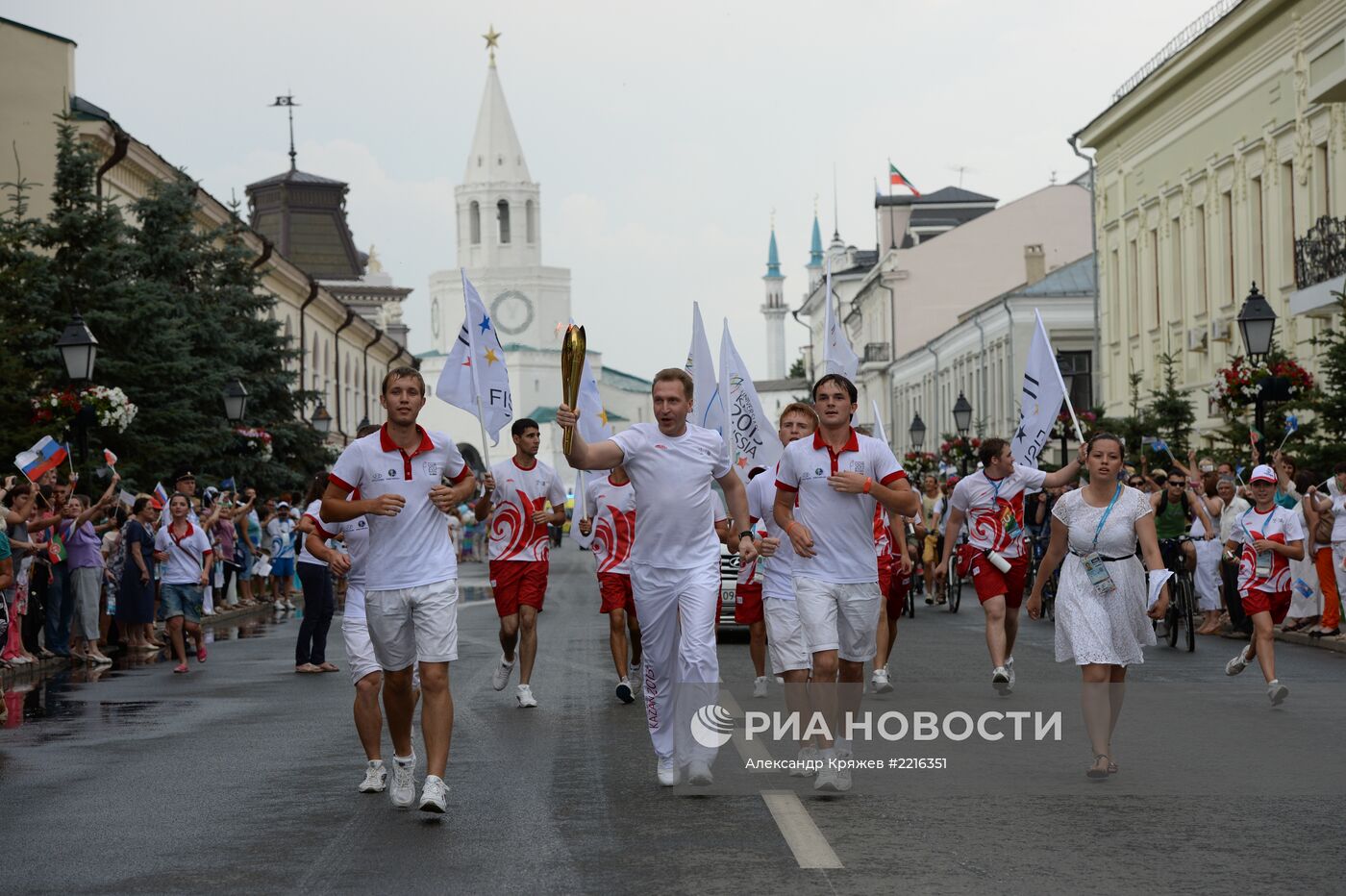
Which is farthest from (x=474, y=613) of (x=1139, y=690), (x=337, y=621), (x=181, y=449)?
(x=1139, y=690)

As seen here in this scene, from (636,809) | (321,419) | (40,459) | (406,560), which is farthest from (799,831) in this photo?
(321,419)

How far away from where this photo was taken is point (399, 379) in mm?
9344

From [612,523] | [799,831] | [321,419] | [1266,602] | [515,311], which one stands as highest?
[515,311]

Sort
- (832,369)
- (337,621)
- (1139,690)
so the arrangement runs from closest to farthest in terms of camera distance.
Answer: (1139,690)
(832,369)
(337,621)

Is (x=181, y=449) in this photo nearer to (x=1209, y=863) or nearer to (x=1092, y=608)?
(x=1092, y=608)

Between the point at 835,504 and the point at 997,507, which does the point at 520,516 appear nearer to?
the point at 997,507

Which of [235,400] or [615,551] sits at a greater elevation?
[235,400]

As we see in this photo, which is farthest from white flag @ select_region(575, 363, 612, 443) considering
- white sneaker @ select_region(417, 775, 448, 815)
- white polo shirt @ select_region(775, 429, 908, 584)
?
white sneaker @ select_region(417, 775, 448, 815)

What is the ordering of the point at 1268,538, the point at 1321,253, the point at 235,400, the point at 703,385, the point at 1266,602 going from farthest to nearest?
1. the point at 235,400
2. the point at 1321,253
3. the point at 703,385
4. the point at 1268,538
5. the point at 1266,602

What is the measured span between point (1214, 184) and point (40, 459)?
28.0 metres

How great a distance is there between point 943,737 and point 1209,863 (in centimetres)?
431

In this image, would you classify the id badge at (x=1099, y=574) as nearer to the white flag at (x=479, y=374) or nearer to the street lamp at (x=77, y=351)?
the white flag at (x=479, y=374)

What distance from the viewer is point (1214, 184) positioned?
40875 millimetres

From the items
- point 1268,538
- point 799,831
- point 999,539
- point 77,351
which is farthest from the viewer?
point 77,351
